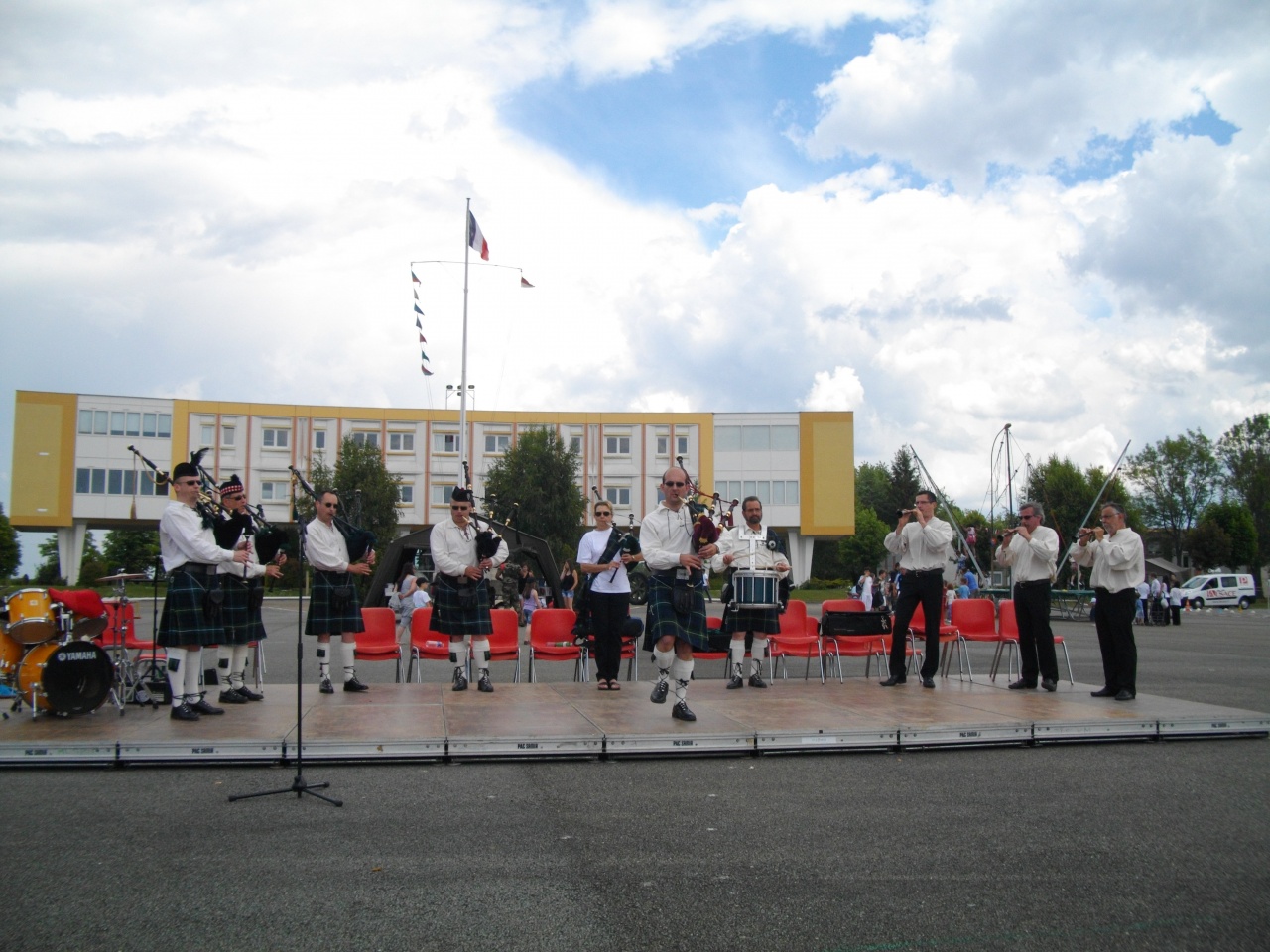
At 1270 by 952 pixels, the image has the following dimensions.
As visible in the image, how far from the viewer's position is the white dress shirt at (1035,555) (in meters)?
9.90

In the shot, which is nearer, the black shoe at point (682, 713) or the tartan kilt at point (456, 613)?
the black shoe at point (682, 713)

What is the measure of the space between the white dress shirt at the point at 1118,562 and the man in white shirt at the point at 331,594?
684 centimetres

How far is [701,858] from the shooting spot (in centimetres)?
461

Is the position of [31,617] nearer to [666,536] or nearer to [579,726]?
[579,726]

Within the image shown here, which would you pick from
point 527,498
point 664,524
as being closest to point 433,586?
point 664,524

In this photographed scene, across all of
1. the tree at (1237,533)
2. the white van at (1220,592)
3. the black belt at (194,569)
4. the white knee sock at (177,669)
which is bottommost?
the white van at (1220,592)

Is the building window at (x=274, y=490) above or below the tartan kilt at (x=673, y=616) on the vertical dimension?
above

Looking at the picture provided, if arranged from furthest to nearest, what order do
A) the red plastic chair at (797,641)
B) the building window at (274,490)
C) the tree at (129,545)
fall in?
the tree at (129,545) < the building window at (274,490) < the red plastic chair at (797,641)

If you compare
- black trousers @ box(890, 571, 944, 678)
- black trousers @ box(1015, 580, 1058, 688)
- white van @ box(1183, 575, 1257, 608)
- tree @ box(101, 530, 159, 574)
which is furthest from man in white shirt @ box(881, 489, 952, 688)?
tree @ box(101, 530, 159, 574)

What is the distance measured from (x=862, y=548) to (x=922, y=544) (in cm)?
7392

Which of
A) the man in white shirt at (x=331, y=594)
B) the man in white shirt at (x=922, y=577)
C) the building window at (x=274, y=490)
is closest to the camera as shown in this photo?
the man in white shirt at (x=331, y=594)

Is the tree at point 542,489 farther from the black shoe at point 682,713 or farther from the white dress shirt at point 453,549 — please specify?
the black shoe at point 682,713

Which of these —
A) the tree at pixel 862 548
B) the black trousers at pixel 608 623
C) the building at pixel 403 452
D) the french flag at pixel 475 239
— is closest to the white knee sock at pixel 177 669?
the black trousers at pixel 608 623

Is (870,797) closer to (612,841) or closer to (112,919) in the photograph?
(612,841)
